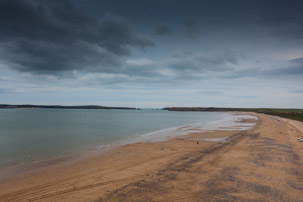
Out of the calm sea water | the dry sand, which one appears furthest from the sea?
the dry sand

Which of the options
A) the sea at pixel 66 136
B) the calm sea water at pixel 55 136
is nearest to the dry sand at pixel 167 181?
the sea at pixel 66 136

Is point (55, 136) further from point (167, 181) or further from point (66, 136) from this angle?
point (167, 181)

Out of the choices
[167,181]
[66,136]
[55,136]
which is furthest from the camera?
[66,136]

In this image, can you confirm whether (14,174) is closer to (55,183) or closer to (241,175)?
(55,183)

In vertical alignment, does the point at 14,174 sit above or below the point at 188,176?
below

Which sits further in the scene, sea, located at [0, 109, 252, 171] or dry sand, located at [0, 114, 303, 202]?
sea, located at [0, 109, 252, 171]

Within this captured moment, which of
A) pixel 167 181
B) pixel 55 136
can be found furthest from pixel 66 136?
pixel 167 181

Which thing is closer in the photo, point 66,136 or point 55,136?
point 55,136

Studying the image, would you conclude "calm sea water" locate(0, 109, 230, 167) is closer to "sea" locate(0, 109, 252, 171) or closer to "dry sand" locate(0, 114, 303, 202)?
"sea" locate(0, 109, 252, 171)

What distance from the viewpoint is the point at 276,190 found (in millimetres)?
6734

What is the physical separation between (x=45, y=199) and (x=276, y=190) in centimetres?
906

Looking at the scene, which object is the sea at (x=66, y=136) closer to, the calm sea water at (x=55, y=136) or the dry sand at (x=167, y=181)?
the calm sea water at (x=55, y=136)

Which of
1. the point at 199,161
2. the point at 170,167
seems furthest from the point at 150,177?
the point at 199,161

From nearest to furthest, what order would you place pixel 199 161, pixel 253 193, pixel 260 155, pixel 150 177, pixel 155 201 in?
pixel 155 201 → pixel 253 193 → pixel 150 177 → pixel 199 161 → pixel 260 155
